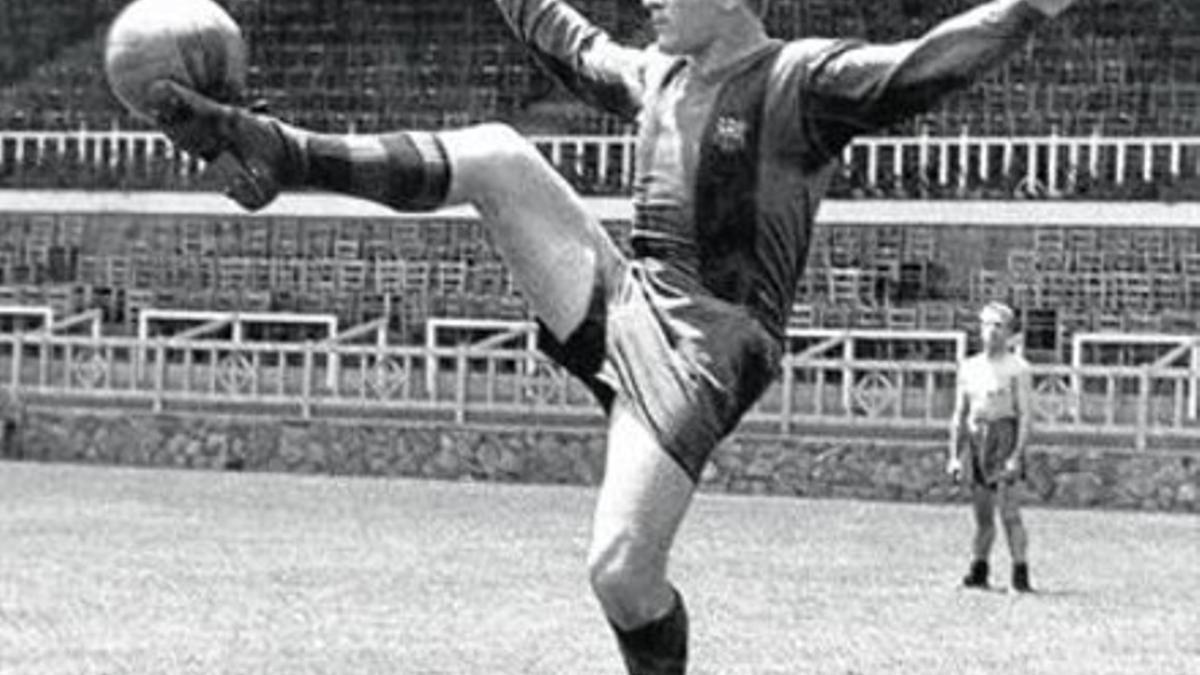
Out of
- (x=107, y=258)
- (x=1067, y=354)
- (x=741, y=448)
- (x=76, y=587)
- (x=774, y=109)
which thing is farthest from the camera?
(x=107, y=258)

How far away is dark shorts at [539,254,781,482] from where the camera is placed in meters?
8.33

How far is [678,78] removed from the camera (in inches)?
341

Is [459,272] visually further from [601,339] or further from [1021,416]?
[601,339]

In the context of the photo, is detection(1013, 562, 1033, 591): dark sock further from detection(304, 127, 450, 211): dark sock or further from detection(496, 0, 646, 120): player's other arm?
detection(304, 127, 450, 211): dark sock

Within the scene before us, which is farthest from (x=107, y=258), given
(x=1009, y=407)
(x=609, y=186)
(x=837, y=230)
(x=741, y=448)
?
(x=1009, y=407)

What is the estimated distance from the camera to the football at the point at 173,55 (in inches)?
307

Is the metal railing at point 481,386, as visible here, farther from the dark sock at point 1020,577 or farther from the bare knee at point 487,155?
the bare knee at point 487,155

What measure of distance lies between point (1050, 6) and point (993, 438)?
12.0 metres

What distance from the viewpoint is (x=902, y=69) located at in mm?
8000

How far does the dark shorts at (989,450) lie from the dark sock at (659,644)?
11177 millimetres

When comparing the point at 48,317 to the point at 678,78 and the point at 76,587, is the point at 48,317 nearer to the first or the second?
the point at 76,587

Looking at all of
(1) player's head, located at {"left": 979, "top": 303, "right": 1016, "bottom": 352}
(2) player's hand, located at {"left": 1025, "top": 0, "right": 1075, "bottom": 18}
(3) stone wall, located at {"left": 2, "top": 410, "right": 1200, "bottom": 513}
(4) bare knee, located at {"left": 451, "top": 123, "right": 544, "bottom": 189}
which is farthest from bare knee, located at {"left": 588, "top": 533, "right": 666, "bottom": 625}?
(3) stone wall, located at {"left": 2, "top": 410, "right": 1200, "bottom": 513}

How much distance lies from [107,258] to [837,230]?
9.25 meters

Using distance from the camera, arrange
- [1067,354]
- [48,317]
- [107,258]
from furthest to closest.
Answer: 1. [107,258]
2. [48,317]
3. [1067,354]
